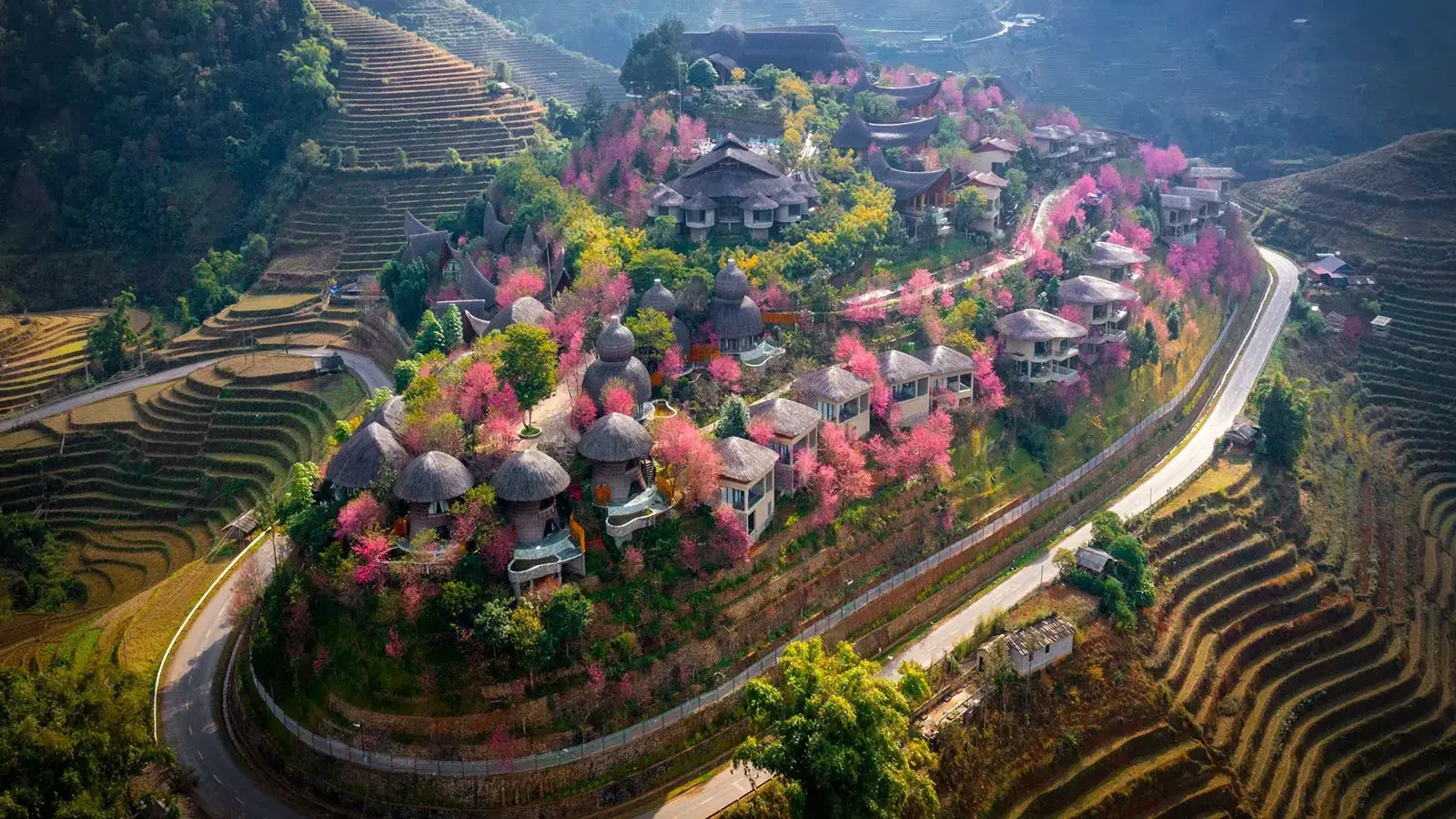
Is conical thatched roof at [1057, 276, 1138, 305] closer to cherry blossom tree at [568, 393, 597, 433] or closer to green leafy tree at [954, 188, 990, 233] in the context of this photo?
green leafy tree at [954, 188, 990, 233]

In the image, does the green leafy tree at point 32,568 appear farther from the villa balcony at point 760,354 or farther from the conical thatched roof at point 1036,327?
the conical thatched roof at point 1036,327

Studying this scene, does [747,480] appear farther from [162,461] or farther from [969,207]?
[162,461]

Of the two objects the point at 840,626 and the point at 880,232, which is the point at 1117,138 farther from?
the point at 840,626

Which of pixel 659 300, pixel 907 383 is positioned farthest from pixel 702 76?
pixel 907 383

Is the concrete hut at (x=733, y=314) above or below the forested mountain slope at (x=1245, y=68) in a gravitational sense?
above

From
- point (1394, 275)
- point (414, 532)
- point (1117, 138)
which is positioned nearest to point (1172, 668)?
point (414, 532)

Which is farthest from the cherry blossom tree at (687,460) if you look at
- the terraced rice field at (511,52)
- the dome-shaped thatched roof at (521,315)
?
the terraced rice field at (511,52)

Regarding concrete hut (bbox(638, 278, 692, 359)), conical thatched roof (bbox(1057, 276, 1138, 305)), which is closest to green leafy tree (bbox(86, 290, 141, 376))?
concrete hut (bbox(638, 278, 692, 359))
